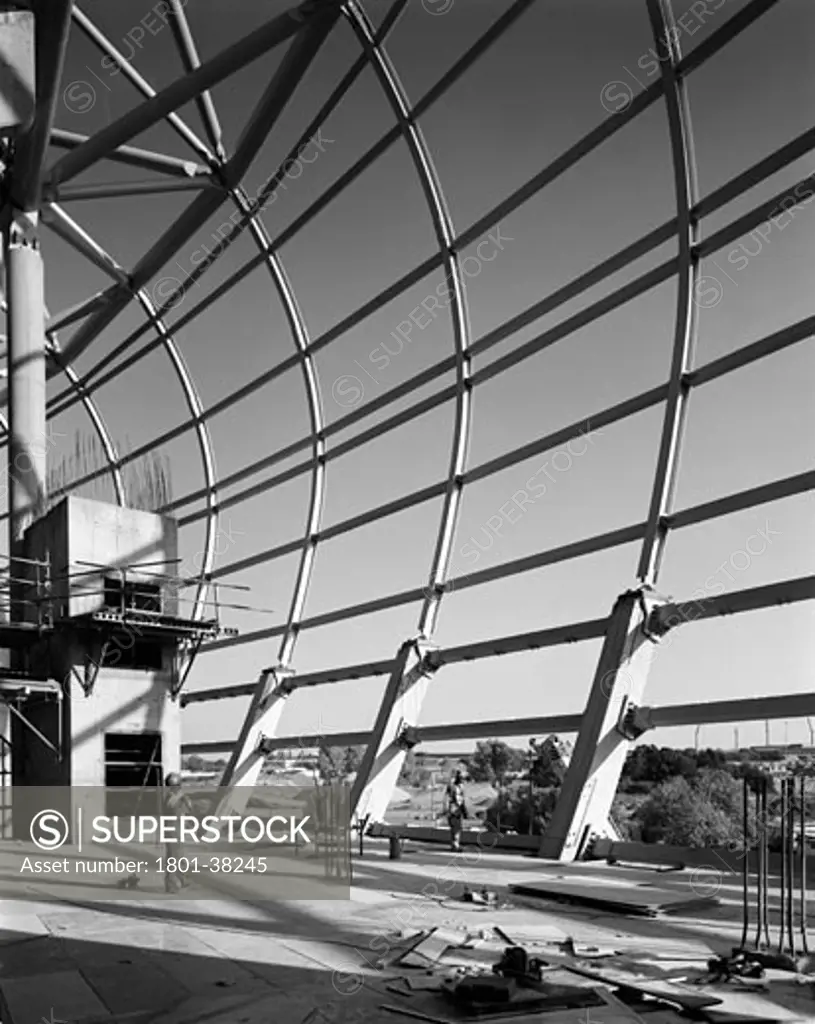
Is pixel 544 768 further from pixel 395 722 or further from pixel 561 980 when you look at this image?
pixel 561 980

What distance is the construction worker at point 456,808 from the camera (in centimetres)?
1585

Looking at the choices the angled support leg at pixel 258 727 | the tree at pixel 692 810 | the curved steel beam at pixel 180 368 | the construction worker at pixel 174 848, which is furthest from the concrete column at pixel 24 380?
the tree at pixel 692 810

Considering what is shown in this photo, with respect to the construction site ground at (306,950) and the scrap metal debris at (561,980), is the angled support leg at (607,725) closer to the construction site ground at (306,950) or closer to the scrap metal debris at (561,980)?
the construction site ground at (306,950)

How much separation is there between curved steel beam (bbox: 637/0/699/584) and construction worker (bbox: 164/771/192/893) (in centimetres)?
650

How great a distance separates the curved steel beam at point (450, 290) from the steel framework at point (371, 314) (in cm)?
3

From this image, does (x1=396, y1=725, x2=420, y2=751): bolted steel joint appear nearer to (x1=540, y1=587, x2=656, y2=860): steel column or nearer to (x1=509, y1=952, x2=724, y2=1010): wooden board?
(x1=540, y1=587, x2=656, y2=860): steel column

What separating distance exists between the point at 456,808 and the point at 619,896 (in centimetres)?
630

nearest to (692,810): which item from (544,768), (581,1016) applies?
(544,768)

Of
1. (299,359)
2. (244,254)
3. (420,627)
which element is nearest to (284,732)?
(420,627)

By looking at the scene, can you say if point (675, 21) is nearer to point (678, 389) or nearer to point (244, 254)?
point (678, 389)

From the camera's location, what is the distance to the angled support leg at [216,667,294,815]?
21.2 m

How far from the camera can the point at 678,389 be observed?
13766 mm

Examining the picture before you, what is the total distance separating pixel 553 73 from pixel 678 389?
5.12 m

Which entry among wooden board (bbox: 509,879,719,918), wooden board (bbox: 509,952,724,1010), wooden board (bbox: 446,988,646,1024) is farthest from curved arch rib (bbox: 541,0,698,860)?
wooden board (bbox: 446,988,646,1024)
